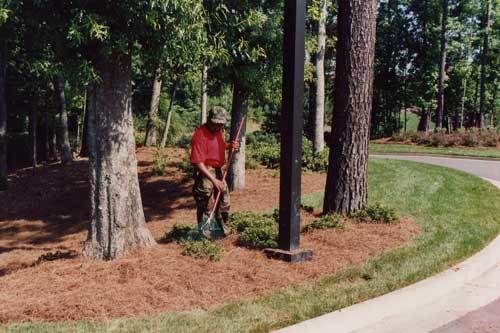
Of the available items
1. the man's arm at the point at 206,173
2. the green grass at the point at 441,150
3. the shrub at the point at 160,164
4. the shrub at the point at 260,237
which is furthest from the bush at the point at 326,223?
Answer: the green grass at the point at 441,150

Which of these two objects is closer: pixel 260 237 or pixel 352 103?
pixel 260 237

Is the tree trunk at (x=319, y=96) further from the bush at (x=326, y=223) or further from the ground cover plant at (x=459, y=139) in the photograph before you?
the ground cover plant at (x=459, y=139)

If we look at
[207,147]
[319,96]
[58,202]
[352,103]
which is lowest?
[58,202]

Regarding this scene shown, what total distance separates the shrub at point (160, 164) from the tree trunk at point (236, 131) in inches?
145

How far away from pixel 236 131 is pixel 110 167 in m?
6.10

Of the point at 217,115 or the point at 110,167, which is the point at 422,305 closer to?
the point at 217,115

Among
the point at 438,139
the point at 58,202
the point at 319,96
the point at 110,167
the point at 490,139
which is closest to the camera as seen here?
the point at 110,167

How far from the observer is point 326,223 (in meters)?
6.83

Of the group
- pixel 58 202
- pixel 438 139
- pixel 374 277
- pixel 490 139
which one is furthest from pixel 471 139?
pixel 374 277

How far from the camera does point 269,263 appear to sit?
5570 mm

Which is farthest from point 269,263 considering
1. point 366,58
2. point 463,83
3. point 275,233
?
point 463,83

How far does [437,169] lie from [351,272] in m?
10.1

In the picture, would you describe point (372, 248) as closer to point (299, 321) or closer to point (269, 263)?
point (269, 263)

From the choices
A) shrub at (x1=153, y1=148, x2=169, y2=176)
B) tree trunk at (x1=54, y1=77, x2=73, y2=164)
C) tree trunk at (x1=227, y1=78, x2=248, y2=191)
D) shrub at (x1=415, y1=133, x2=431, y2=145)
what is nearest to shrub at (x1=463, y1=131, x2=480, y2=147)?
shrub at (x1=415, y1=133, x2=431, y2=145)
